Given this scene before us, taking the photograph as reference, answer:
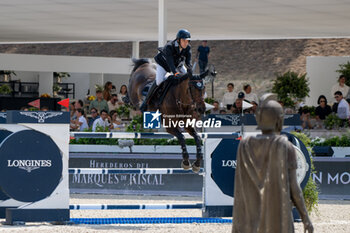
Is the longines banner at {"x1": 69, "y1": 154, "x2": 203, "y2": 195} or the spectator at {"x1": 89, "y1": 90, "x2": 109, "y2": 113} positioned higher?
the spectator at {"x1": 89, "y1": 90, "x2": 109, "y2": 113}

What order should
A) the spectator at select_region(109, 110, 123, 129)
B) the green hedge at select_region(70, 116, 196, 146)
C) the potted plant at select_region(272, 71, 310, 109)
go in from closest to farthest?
the green hedge at select_region(70, 116, 196, 146) < the spectator at select_region(109, 110, 123, 129) < the potted plant at select_region(272, 71, 310, 109)

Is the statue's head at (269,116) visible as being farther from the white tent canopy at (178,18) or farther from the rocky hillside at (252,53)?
the rocky hillside at (252,53)

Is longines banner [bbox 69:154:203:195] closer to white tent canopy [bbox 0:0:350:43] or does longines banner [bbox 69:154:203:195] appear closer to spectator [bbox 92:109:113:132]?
spectator [bbox 92:109:113:132]

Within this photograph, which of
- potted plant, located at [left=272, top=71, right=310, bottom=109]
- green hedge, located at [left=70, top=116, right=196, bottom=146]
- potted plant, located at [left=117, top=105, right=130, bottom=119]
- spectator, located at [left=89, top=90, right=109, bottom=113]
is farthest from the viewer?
potted plant, located at [left=272, top=71, right=310, bottom=109]

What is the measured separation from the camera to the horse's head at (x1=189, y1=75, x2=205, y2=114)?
7742 mm

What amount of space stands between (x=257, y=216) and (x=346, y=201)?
7.10 meters

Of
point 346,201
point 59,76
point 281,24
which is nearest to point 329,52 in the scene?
point 59,76

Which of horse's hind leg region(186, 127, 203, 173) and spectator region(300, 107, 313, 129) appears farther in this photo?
spectator region(300, 107, 313, 129)

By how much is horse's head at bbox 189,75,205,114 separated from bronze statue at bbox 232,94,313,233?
3.79m

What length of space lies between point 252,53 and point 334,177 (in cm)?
4206

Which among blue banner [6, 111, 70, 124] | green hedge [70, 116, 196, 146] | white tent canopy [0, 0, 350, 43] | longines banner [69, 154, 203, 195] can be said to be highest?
white tent canopy [0, 0, 350, 43]

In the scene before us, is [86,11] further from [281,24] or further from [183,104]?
[183,104]

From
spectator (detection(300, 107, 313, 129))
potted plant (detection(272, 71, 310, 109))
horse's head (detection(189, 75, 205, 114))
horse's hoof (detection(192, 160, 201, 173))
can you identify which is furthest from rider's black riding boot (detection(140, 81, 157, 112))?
potted plant (detection(272, 71, 310, 109))

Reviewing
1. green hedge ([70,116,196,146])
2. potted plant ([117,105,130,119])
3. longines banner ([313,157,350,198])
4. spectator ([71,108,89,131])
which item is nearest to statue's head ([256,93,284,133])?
longines banner ([313,157,350,198])
